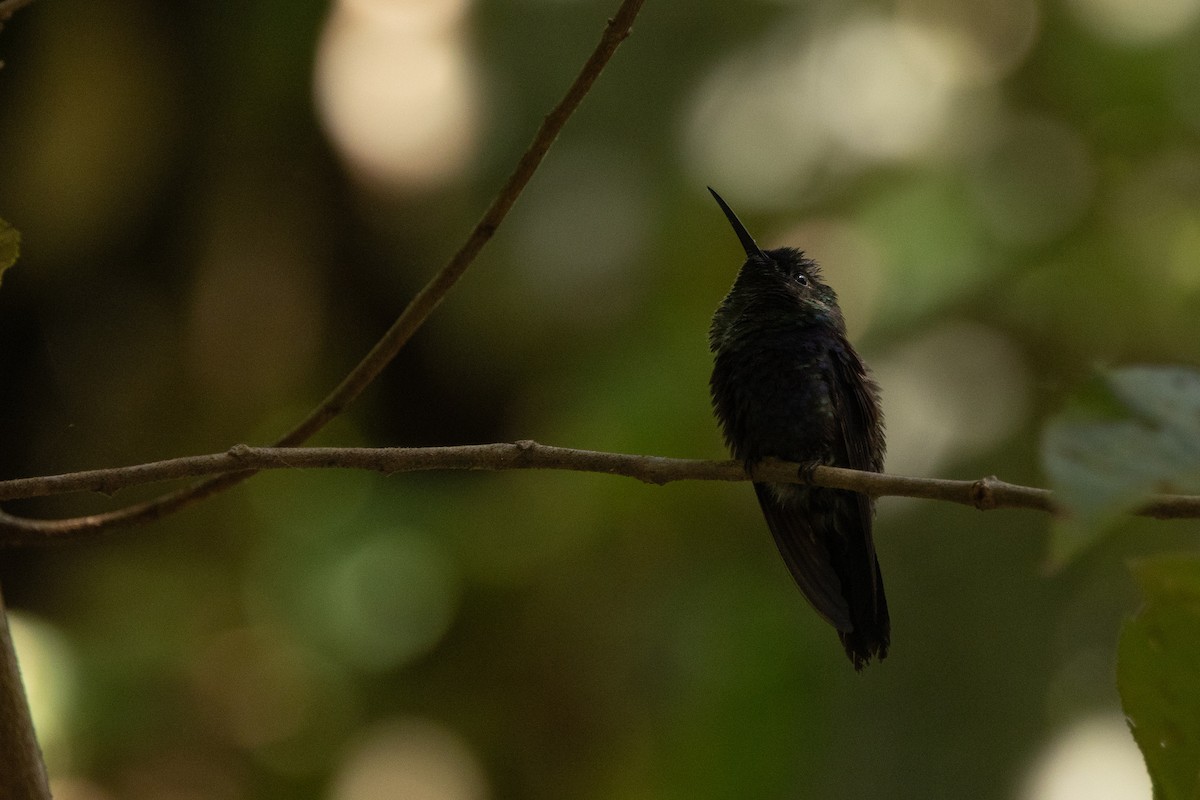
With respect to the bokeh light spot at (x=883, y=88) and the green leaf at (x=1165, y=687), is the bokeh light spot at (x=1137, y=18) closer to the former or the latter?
the bokeh light spot at (x=883, y=88)

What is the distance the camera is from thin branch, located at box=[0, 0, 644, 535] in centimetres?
168

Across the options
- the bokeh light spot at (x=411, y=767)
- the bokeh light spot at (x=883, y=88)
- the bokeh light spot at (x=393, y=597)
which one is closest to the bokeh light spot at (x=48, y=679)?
the bokeh light spot at (x=393, y=597)

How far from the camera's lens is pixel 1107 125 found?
15.7 ft

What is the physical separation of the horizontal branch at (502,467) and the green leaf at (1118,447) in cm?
44

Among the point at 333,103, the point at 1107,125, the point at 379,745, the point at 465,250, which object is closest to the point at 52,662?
the point at 379,745

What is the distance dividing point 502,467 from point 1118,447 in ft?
3.08

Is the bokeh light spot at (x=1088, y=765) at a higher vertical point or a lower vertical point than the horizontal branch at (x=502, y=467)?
lower

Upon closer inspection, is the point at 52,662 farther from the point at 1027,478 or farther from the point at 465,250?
the point at 1027,478

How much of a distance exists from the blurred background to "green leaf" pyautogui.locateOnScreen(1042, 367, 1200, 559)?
337cm

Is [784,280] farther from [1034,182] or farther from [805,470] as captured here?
[1034,182]

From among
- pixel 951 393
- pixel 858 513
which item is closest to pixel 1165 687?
pixel 858 513

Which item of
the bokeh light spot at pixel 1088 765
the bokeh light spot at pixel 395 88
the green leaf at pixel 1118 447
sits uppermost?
the bokeh light spot at pixel 395 88

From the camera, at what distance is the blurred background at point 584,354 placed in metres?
4.23

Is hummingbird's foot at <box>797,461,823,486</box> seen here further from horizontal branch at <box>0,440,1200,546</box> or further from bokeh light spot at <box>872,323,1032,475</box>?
bokeh light spot at <box>872,323,1032,475</box>
